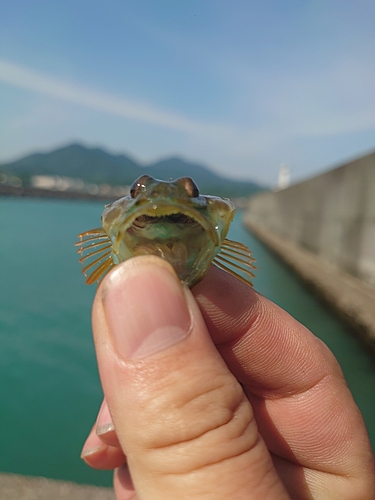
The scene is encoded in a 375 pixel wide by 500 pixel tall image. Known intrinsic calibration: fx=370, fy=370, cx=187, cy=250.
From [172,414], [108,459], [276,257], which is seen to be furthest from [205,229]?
[276,257]

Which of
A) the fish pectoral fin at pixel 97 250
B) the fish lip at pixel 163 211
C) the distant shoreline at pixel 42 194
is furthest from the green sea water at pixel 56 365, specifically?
the distant shoreline at pixel 42 194

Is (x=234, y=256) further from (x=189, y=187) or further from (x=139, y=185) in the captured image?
(x=139, y=185)

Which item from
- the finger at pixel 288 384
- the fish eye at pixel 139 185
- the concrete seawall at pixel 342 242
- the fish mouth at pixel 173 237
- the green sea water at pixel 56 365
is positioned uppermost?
the fish eye at pixel 139 185

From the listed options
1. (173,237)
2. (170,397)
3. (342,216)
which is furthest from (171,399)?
(342,216)

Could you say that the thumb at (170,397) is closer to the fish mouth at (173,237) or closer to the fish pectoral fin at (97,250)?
the fish mouth at (173,237)

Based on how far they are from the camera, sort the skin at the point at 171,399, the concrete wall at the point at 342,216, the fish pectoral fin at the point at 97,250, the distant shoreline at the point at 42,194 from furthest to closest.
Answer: the distant shoreline at the point at 42,194, the concrete wall at the point at 342,216, the fish pectoral fin at the point at 97,250, the skin at the point at 171,399

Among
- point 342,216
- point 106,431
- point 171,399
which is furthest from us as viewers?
point 342,216
